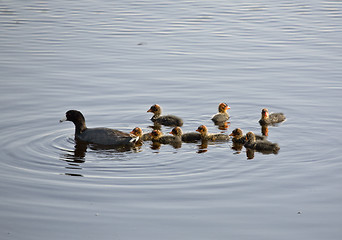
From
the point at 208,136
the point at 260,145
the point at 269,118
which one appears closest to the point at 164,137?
the point at 208,136

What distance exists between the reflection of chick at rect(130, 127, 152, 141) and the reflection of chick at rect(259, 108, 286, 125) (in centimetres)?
249

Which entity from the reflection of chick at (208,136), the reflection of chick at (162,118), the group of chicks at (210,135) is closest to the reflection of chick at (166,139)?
the group of chicks at (210,135)

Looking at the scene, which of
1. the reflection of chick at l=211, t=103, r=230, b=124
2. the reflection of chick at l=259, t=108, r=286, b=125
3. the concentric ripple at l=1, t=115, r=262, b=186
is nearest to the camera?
the concentric ripple at l=1, t=115, r=262, b=186

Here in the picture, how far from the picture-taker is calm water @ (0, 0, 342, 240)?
7996 millimetres

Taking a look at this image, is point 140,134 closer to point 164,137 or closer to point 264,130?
point 164,137

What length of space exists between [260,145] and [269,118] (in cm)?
176

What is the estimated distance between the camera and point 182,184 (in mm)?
9164

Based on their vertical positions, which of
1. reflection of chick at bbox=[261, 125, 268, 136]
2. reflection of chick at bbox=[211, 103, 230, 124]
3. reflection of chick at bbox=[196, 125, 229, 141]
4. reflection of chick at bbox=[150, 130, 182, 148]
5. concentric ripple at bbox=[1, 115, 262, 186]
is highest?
reflection of chick at bbox=[211, 103, 230, 124]

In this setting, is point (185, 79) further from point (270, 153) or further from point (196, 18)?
point (196, 18)

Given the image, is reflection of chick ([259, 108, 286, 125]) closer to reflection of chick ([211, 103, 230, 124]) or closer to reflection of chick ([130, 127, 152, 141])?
reflection of chick ([211, 103, 230, 124])

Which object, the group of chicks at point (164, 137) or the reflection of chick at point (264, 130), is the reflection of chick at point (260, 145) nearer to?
the group of chicks at point (164, 137)

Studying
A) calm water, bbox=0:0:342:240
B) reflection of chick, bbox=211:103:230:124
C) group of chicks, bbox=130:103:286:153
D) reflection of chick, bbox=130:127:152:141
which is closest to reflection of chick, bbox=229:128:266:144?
group of chicks, bbox=130:103:286:153

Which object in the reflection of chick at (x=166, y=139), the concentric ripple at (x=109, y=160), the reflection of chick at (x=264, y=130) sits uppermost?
the reflection of chick at (x=264, y=130)

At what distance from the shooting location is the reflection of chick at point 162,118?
1291 centimetres
